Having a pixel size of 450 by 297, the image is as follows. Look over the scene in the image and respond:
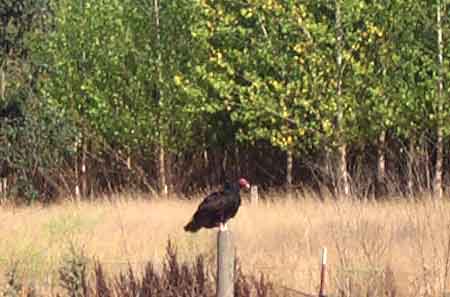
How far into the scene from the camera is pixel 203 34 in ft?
81.4

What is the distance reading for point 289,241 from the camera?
44.1 feet

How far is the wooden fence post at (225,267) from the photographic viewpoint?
6469 millimetres

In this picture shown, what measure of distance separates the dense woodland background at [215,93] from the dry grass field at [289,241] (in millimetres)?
3623

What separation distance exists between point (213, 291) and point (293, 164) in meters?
21.4

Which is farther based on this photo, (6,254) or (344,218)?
(6,254)

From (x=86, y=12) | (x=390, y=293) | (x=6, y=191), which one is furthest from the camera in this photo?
(x=86, y=12)

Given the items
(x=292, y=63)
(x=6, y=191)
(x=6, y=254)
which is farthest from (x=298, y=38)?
(x=6, y=254)

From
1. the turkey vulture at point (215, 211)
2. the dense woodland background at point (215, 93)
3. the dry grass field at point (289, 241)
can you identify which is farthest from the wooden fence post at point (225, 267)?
the dense woodland background at point (215, 93)

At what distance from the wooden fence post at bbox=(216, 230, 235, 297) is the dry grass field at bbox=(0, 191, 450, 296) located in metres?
2.27

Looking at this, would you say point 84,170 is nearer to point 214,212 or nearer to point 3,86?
point 3,86

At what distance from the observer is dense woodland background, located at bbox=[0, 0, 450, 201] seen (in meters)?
23.1

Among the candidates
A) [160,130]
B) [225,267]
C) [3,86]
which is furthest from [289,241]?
[160,130]

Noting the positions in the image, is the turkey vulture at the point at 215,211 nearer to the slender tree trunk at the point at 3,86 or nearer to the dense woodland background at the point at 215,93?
the dense woodland background at the point at 215,93

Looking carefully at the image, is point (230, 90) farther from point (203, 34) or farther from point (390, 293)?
point (390, 293)
